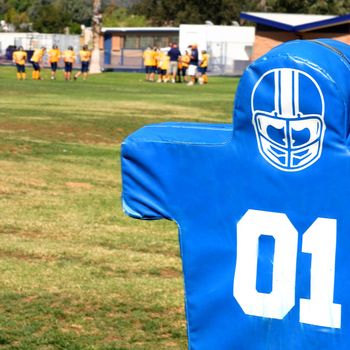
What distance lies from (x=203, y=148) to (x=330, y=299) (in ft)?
2.05

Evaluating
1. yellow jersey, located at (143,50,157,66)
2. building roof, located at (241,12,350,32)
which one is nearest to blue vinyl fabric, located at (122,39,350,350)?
yellow jersey, located at (143,50,157,66)

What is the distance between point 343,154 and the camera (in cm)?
292

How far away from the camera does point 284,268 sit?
121 inches

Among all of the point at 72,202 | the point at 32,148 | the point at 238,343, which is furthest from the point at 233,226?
the point at 32,148

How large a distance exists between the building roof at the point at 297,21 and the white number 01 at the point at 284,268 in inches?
1928

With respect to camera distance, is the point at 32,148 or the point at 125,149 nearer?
the point at 125,149

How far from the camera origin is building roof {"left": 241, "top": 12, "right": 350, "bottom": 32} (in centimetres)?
5109

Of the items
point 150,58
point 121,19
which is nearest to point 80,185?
point 150,58

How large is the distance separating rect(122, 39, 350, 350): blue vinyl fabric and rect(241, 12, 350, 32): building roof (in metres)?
48.8

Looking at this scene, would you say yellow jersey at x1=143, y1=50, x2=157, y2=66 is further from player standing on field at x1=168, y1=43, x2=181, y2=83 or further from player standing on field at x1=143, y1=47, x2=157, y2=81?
player standing on field at x1=168, y1=43, x2=181, y2=83

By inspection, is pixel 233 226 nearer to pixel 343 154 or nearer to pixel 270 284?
pixel 270 284

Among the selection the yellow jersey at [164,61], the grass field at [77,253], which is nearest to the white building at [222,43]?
the yellow jersey at [164,61]

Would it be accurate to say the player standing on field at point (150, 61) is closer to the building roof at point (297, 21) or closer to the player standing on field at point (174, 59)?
the player standing on field at point (174, 59)

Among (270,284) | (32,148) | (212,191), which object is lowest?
(32,148)
